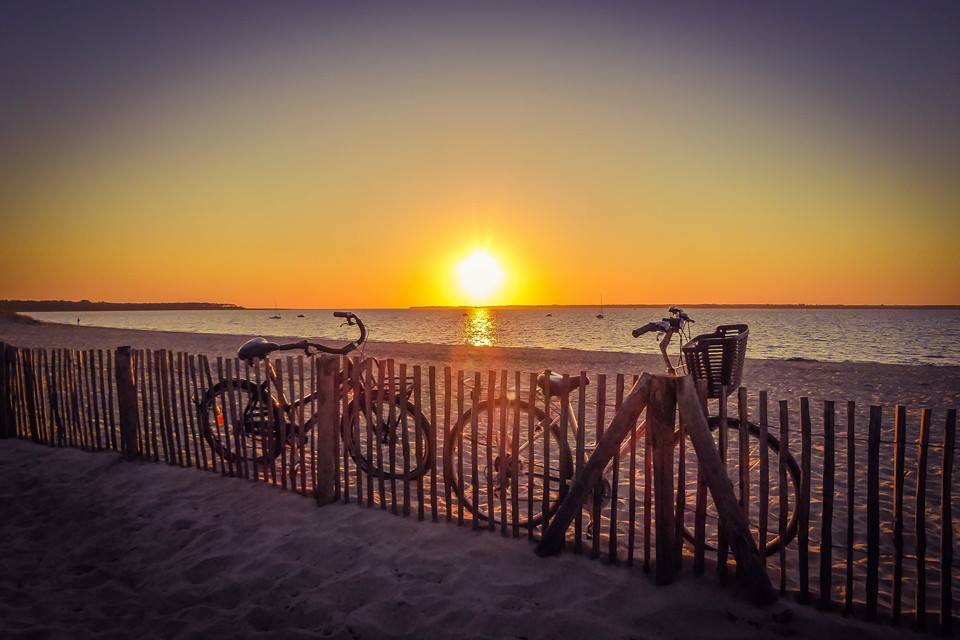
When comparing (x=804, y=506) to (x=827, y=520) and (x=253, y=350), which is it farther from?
(x=253, y=350)

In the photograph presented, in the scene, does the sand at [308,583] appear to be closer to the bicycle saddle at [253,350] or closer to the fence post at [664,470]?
the fence post at [664,470]

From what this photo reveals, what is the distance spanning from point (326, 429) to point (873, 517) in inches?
174

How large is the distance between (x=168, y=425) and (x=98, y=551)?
1916 millimetres

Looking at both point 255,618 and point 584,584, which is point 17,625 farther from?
point 584,584

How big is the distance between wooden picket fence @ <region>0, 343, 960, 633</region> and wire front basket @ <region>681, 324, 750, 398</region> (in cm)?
23

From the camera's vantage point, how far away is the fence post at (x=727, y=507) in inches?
134

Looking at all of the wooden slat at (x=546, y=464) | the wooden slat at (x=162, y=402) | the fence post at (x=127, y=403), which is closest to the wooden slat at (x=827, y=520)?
the wooden slat at (x=546, y=464)

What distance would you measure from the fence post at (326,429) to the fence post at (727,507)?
321cm

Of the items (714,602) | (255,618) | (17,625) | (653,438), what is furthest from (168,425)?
(714,602)

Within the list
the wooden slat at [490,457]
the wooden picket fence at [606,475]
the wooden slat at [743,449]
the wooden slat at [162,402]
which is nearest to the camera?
the wooden picket fence at [606,475]

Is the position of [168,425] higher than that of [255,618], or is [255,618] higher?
[168,425]

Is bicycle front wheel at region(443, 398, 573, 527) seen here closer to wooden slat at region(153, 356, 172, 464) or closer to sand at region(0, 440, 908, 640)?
sand at region(0, 440, 908, 640)

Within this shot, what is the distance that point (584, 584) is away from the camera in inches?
145

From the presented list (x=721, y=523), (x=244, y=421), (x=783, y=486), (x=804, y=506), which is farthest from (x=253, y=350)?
(x=804, y=506)
